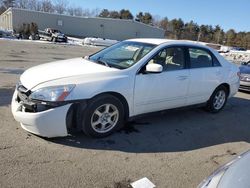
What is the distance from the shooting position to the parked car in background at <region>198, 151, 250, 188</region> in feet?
6.34

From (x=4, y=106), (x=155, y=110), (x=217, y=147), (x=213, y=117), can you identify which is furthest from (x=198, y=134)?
(x=4, y=106)

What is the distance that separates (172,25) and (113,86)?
92315 mm

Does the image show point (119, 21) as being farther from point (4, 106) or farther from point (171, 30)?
point (4, 106)

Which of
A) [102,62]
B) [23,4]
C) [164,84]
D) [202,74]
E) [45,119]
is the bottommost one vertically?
[45,119]

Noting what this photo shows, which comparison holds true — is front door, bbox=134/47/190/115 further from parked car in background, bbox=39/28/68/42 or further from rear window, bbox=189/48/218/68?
parked car in background, bbox=39/28/68/42

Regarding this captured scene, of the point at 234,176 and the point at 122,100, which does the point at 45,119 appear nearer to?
the point at 122,100

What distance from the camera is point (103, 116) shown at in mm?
4305

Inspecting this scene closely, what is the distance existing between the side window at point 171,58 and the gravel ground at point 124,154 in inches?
43.5

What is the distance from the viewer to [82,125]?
13.4 ft

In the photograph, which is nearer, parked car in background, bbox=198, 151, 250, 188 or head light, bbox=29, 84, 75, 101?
parked car in background, bbox=198, 151, 250, 188

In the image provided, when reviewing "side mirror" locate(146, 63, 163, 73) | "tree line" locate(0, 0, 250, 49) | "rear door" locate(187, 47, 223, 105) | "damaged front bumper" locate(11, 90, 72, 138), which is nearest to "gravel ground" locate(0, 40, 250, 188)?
"damaged front bumper" locate(11, 90, 72, 138)

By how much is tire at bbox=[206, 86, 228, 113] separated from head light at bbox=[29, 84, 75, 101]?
349 cm

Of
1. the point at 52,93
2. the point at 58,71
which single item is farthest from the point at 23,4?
the point at 52,93

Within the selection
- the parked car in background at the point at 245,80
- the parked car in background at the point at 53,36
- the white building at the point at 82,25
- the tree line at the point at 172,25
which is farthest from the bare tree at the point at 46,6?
the parked car in background at the point at 245,80
